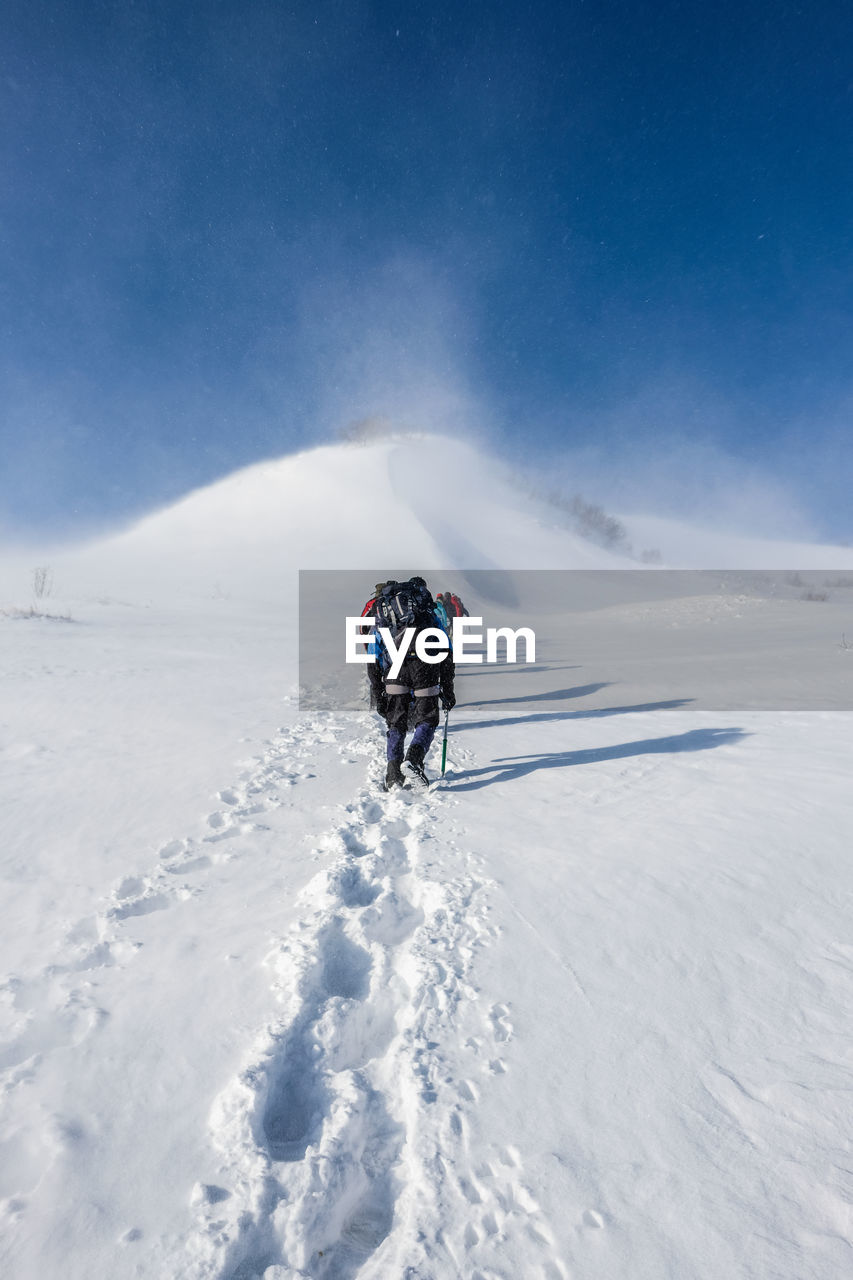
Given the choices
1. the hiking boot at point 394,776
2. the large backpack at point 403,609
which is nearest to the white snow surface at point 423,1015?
the hiking boot at point 394,776

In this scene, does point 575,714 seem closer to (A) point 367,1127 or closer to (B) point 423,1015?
(B) point 423,1015

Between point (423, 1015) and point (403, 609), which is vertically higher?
point (403, 609)

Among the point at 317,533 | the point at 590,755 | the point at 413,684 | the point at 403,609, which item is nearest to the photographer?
the point at 403,609

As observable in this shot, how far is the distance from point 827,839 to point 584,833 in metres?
1.62

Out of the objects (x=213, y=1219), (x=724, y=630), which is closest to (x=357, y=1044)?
(x=213, y=1219)

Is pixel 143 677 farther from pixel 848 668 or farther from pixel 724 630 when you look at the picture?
pixel 724 630

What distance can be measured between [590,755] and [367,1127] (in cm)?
482

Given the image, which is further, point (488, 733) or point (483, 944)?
point (488, 733)

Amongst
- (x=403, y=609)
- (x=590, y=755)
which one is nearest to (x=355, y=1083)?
(x=403, y=609)

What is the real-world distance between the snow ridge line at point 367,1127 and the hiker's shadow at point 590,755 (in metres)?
2.48

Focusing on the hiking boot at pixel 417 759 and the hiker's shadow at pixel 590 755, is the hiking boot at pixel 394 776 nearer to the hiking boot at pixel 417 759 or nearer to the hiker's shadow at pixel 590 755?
the hiking boot at pixel 417 759

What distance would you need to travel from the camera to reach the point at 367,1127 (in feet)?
6.11

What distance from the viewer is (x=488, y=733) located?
732 cm

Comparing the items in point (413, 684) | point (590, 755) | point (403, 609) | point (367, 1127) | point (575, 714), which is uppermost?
point (403, 609)
